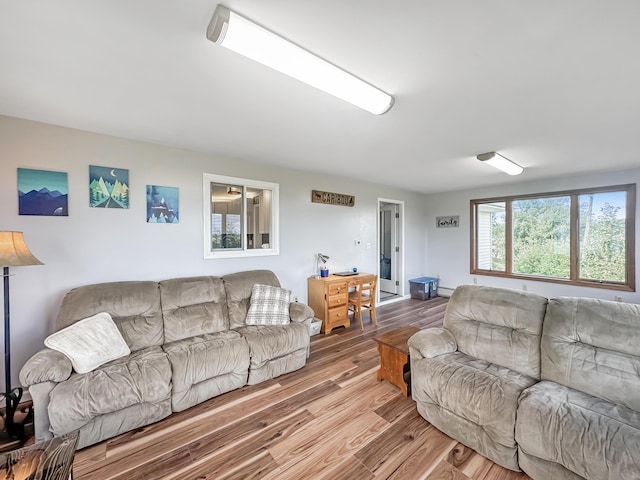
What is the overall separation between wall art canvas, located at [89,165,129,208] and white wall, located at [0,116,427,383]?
0.17ft

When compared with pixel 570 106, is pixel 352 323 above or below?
below

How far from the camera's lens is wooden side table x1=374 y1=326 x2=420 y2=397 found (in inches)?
94.2

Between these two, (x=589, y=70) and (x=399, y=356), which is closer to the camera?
(x=589, y=70)

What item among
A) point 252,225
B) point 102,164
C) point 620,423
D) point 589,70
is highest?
point 589,70

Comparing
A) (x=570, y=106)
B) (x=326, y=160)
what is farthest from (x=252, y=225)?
(x=570, y=106)

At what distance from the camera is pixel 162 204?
2.97 metres

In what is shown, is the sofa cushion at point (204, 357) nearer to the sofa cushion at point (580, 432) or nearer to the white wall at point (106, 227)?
the white wall at point (106, 227)

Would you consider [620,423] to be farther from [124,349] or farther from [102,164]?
Answer: [102,164]

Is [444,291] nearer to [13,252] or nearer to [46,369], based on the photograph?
[46,369]

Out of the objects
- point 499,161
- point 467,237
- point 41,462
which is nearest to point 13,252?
point 41,462

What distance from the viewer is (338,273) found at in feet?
15.0

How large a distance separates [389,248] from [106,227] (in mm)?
5335

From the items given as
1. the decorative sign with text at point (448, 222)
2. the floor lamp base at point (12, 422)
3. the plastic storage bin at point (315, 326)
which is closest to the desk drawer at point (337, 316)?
the plastic storage bin at point (315, 326)

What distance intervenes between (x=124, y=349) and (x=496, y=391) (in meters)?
2.82
